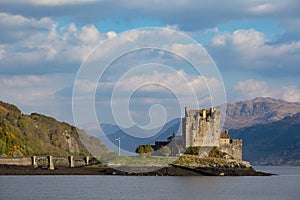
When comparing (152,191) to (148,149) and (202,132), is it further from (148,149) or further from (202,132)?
(148,149)

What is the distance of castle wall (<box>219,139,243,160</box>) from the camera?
326 feet

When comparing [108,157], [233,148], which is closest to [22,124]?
[108,157]

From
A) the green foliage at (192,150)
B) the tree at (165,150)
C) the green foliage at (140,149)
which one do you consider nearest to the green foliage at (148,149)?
the green foliage at (140,149)

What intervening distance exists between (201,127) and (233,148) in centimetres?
693

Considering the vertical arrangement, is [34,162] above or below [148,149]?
below

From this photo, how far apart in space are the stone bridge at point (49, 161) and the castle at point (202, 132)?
52.3ft

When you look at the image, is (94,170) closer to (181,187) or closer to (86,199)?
(181,187)

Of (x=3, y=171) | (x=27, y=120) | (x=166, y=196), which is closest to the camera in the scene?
(x=166, y=196)

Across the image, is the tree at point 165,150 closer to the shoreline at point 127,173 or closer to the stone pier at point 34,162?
the shoreline at point 127,173

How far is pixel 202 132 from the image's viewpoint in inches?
3834

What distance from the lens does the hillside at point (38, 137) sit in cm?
11666

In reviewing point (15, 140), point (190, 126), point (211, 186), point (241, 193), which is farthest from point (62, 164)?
point (241, 193)

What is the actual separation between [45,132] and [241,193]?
257 ft

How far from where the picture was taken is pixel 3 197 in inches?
2194
